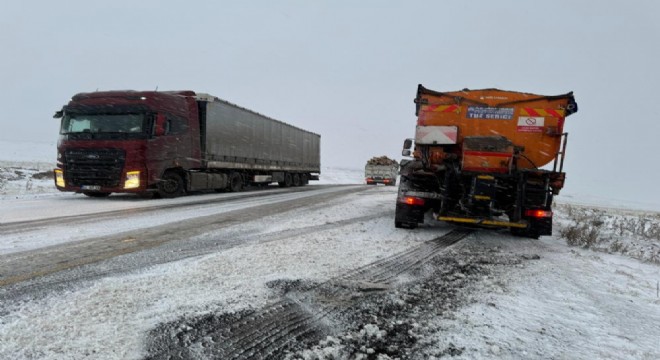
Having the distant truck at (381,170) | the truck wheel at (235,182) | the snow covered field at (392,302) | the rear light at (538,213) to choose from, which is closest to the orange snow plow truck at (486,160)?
the rear light at (538,213)

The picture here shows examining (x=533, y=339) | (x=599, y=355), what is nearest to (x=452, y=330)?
(x=533, y=339)

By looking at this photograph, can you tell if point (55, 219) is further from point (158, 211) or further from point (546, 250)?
point (546, 250)

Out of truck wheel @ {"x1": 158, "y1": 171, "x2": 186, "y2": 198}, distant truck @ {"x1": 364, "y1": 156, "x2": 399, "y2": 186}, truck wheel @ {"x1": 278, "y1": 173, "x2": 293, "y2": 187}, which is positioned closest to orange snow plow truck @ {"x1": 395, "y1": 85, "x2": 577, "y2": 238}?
truck wheel @ {"x1": 158, "y1": 171, "x2": 186, "y2": 198}

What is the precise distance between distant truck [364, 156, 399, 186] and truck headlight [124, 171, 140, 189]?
1012 inches

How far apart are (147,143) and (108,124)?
132 cm

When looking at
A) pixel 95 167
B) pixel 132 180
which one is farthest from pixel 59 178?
pixel 132 180

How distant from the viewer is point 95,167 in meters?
10.8

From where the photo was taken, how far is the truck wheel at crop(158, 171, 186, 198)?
12008mm

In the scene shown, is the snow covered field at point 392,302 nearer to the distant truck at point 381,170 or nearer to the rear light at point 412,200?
the rear light at point 412,200

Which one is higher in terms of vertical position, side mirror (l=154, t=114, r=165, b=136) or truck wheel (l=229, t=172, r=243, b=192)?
side mirror (l=154, t=114, r=165, b=136)

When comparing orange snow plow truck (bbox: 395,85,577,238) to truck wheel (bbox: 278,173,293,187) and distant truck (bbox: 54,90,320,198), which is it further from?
truck wheel (bbox: 278,173,293,187)

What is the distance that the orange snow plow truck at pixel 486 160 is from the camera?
630 centimetres

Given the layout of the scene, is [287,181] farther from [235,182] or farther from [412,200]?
[412,200]

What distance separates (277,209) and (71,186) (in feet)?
21.8
